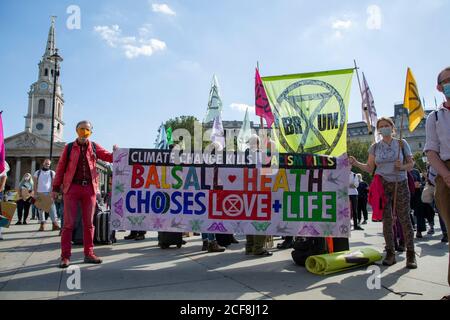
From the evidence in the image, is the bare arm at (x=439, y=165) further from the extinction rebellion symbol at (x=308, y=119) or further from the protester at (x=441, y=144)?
the extinction rebellion symbol at (x=308, y=119)

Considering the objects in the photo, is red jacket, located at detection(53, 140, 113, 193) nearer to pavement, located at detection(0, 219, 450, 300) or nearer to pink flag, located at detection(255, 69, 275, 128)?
pavement, located at detection(0, 219, 450, 300)

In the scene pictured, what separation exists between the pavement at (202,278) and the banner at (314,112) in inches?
77.1

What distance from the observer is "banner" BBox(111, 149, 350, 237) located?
4742mm

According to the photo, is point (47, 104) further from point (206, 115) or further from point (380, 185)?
point (380, 185)

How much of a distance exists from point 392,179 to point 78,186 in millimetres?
4512

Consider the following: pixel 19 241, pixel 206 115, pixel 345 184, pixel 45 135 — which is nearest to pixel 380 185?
pixel 345 184

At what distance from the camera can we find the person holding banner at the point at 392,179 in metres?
4.70

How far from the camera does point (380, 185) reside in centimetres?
492

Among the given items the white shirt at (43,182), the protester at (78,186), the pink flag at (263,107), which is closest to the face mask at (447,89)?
the pink flag at (263,107)

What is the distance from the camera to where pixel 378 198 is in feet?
16.0

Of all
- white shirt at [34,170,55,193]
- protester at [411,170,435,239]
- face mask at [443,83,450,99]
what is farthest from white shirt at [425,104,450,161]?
white shirt at [34,170,55,193]

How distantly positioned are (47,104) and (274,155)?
112902 millimetres

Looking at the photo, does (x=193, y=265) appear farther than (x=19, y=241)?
No

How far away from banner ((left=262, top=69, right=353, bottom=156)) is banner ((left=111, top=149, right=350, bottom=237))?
92 cm
